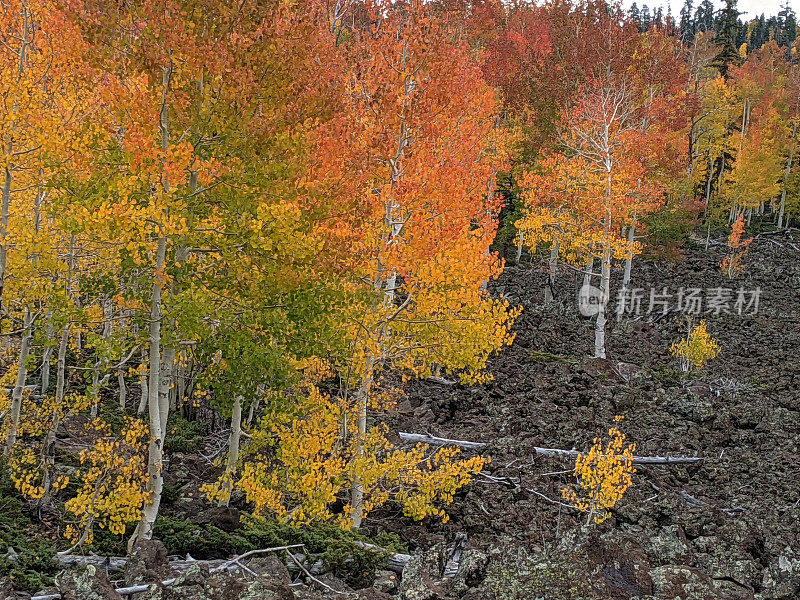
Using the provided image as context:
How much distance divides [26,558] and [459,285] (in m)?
5.67

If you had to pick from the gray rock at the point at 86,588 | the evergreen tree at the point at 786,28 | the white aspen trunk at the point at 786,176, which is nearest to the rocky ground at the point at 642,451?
the gray rock at the point at 86,588

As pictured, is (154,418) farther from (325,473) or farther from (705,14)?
(705,14)

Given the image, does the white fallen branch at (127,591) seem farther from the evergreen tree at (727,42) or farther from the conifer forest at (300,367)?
the evergreen tree at (727,42)

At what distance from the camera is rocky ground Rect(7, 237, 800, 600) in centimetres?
518

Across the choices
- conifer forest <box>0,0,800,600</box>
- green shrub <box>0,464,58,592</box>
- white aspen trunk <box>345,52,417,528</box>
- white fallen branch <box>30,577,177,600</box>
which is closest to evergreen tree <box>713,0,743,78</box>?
conifer forest <box>0,0,800,600</box>

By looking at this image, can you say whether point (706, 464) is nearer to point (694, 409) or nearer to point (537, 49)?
point (694, 409)

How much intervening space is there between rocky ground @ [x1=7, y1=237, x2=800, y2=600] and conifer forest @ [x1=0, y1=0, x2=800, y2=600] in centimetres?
5

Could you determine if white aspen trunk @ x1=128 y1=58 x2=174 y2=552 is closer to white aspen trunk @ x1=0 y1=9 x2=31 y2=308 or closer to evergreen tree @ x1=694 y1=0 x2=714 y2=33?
white aspen trunk @ x1=0 y1=9 x2=31 y2=308

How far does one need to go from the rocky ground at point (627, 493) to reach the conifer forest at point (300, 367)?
0.18 ft

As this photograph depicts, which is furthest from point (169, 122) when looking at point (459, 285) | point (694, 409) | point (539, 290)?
point (539, 290)

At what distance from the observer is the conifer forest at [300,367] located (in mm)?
6273

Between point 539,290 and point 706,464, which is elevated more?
point 539,290

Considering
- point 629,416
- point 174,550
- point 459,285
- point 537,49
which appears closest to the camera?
point 174,550

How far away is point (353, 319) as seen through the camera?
8594mm
